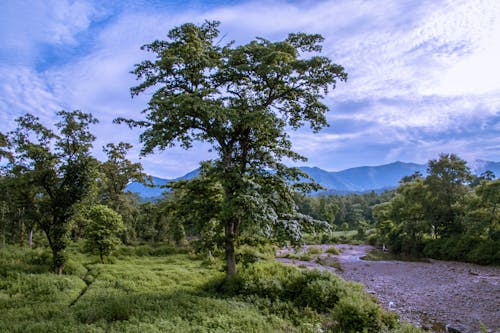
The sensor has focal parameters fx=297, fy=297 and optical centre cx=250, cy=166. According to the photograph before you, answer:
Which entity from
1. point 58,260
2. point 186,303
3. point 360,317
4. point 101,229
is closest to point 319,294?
point 360,317

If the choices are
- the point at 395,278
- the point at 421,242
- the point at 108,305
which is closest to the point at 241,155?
the point at 108,305

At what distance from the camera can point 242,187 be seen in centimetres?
1120

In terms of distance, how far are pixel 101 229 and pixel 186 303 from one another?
601 inches

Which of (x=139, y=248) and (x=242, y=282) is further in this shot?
(x=139, y=248)

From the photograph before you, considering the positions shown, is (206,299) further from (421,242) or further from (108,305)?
(421,242)

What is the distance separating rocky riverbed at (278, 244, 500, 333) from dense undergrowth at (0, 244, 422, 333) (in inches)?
152

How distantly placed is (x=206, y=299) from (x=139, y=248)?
73.4ft

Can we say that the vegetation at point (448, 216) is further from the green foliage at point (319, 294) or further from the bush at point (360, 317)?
the bush at point (360, 317)

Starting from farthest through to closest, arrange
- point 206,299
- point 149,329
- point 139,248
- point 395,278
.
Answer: point 139,248, point 395,278, point 206,299, point 149,329

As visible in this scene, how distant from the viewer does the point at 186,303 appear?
1016cm

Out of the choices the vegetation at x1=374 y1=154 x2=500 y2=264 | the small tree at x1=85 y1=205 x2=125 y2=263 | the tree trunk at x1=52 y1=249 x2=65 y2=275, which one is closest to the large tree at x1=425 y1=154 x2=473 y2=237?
the vegetation at x1=374 y1=154 x2=500 y2=264

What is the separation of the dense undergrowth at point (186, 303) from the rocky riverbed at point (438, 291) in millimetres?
3852

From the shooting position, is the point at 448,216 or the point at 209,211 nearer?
the point at 209,211

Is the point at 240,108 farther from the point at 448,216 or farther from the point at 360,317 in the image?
the point at 448,216
